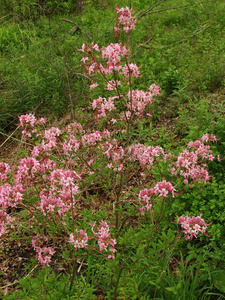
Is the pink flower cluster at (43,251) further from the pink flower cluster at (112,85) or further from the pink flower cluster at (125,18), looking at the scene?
the pink flower cluster at (125,18)

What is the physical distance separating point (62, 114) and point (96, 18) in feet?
12.6

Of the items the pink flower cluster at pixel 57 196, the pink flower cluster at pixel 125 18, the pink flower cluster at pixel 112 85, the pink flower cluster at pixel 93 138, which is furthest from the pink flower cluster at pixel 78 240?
the pink flower cluster at pixel 125 18

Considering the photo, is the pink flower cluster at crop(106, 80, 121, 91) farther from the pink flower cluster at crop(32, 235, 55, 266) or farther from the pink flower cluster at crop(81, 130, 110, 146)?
the pink flower cluster at crop(32, 235, 55, 266)

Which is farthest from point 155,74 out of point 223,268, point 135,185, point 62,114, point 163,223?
point 223,268

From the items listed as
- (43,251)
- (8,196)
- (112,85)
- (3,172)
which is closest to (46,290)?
(43,251)

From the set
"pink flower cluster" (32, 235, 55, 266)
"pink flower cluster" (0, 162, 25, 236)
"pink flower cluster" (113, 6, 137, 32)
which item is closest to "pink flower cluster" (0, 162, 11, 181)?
"pink flower cluster" (0, 162, 25, 236)

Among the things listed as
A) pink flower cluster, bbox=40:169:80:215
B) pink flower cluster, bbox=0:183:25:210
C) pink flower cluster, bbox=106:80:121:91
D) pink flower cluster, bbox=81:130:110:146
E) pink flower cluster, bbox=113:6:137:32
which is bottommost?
pink flower cluster, bbox=0:183:25:210

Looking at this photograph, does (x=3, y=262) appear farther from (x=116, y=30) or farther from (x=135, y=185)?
(x=116, y=30)

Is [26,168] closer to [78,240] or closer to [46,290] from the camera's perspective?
[78,240]

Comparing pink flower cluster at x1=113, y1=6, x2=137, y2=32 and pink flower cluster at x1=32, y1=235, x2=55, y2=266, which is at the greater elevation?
pink flower cluster at x1=113, y1=6, x2=137, y2=32

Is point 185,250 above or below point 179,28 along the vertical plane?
below

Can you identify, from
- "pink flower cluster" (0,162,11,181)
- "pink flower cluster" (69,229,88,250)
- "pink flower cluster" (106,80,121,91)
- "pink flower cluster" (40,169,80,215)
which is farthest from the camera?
"pink flower cluster" (106,80,121,91)

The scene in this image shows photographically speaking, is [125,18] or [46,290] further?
[46,290]

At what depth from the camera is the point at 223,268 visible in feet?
8.44
